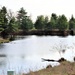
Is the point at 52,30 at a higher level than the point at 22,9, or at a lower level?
lower

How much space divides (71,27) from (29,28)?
47.8 feet

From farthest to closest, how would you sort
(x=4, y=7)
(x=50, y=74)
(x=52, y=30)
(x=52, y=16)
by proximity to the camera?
1. (x=52, y=16)
2. (x=52, y=30)
3. (x=4, y=7)
4. (x=50, y=74)

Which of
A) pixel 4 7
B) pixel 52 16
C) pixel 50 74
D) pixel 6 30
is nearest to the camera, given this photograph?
pixel 50 74

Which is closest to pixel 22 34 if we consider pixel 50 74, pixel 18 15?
pixel 18 15

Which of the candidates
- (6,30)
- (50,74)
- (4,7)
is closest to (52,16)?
(4,7)

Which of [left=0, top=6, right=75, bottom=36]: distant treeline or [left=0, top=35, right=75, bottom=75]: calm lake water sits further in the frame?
[left=0, top=6, right=75, bottom=36]: distant treeline

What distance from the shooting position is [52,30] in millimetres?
87500

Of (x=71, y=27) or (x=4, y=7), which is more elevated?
(x=4, y=7)

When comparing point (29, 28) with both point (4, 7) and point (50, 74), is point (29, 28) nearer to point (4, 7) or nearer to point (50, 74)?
point (4, 7)

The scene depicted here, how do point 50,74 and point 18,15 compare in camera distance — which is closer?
point 50,74

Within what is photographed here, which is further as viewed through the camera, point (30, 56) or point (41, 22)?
point (41, 22)

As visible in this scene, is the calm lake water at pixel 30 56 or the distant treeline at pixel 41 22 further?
the distant treeline at pixel 41 22

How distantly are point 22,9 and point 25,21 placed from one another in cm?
913

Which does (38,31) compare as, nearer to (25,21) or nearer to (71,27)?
(25,21)
